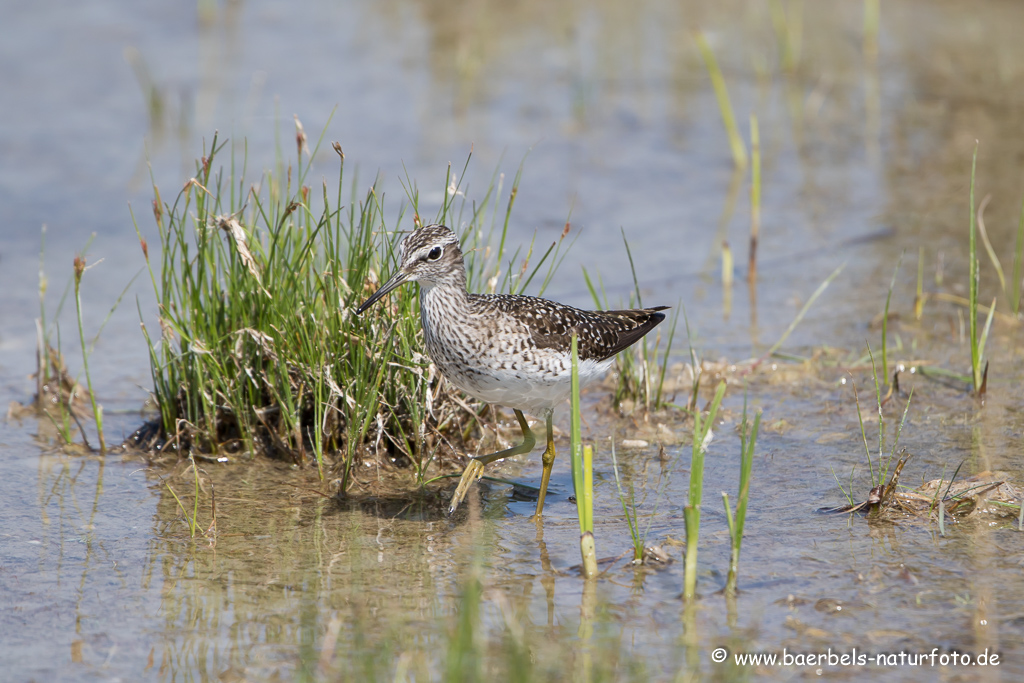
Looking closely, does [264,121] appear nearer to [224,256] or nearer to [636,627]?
[224,256]

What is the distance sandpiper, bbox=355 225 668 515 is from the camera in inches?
215

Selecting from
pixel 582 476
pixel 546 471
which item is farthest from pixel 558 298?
pixel 582 476

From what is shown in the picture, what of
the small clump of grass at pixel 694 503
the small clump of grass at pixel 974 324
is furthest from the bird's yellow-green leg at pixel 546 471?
the small clump of grass at pixel 974 324

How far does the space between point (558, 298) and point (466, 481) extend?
131 inches

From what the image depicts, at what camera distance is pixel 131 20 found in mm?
15023

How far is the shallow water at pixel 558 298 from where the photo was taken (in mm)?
4477

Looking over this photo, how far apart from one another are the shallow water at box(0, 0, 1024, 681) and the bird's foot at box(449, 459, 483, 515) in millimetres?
136

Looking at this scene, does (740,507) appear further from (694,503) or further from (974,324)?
(974,324)

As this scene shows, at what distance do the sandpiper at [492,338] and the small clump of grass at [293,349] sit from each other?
34 cm

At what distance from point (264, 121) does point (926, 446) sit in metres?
8.63

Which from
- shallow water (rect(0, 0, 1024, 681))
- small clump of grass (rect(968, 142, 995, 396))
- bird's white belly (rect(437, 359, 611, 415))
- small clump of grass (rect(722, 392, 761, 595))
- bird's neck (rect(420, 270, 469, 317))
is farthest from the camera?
small clump of grass (rect(968, 142, 995, 396))

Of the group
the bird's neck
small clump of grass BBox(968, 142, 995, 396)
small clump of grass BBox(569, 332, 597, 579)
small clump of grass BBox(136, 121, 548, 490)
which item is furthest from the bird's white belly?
small clump of grass BBox(968, 142, 995, 396)

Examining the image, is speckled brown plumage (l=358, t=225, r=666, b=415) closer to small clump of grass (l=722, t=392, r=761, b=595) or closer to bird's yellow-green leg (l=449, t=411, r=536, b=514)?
bird's yellow-green leg (l=449, t=411, r=536, b=514)

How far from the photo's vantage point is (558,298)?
348 inches
